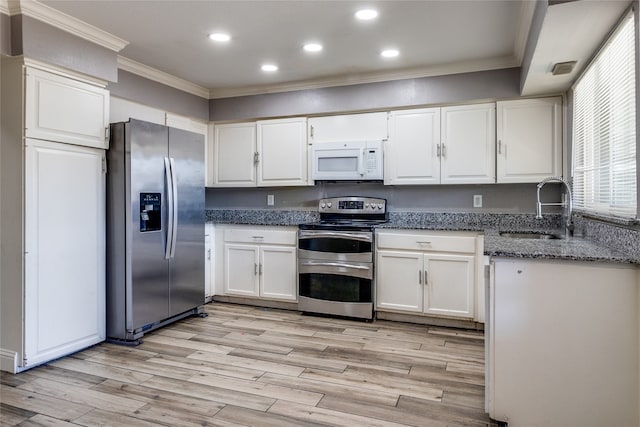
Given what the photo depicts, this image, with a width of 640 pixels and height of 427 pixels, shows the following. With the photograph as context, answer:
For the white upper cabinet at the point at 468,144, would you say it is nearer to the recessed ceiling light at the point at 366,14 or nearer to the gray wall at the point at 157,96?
the recessed ceiling light at the point at 366,14

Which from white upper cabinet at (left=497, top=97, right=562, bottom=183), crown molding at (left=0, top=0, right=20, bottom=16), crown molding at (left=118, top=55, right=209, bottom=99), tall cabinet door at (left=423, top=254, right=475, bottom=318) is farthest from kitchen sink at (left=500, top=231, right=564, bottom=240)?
crown molding at (left=0, top=0, right=20, bottom=16)

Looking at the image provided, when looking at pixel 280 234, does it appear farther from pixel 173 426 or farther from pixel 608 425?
pixel 608 425

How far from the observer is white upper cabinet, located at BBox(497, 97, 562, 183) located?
3391 millimetres

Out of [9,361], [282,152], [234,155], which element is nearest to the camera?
[9,361]

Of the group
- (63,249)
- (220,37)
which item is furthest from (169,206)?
(220,37)

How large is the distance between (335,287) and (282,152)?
1.52 metres

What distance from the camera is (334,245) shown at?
3.79 meters

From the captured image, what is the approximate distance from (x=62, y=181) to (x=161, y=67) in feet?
4.85

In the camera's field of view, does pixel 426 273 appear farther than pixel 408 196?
No

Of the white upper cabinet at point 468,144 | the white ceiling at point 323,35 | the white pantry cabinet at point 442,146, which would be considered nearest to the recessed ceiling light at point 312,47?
the white ceiling at point 323,35

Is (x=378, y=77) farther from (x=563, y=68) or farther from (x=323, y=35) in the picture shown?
(x=563, y=68)

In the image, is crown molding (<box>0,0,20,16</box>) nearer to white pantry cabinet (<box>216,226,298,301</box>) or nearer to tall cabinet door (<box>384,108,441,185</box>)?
white pantry cabinet (<box>216,226,298,301</box>)

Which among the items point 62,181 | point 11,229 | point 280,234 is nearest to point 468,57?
point 280,234

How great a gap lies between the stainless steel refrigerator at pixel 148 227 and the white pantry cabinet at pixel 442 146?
193 centimetres
